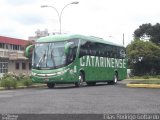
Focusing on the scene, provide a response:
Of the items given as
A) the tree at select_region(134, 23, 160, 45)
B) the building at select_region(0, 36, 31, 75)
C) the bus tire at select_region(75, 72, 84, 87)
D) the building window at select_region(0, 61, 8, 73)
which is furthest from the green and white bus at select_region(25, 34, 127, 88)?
the tree at select_region(134, 23, 160, 45)

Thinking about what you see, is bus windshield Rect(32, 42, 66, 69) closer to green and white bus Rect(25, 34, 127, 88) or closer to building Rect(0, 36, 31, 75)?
green and white bus Rect(25, 34, 127, 88)

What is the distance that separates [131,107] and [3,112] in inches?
154

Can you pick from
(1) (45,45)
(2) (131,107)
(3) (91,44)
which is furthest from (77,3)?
(2) (131,107)

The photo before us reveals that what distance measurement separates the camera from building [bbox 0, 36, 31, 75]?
2741 inches

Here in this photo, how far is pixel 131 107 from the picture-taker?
14.7 metres

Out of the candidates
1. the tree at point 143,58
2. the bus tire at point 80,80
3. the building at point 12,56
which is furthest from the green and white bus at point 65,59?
the tree at point 143,58

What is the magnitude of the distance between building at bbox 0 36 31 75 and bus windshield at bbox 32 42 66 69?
38006 millimetres

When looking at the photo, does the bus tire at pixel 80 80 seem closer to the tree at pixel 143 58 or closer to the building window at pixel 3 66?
the building window at pixel 3 66

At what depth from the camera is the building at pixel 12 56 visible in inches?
2741

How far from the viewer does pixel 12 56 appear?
70500 millimetres

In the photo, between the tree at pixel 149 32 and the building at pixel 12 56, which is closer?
the building at pixel 12 56

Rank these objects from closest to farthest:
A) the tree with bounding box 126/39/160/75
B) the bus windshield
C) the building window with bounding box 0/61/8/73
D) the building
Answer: the bus windshield < the building window with bounding box 0/61/8/73 < the building < the tree with bounding box 126/39/160/75

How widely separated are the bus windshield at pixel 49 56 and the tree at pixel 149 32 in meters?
71.0

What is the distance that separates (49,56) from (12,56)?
41.2m
